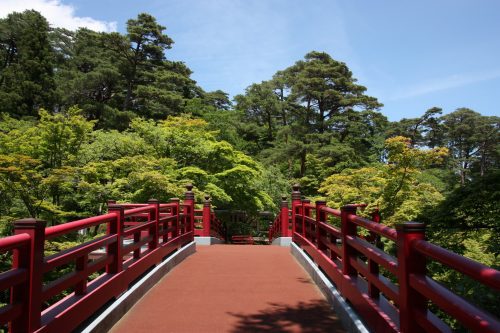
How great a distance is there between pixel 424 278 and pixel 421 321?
268mm

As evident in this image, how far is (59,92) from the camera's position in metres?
29.8

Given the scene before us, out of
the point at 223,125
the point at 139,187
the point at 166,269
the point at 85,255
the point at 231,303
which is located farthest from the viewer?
the point at 223,125

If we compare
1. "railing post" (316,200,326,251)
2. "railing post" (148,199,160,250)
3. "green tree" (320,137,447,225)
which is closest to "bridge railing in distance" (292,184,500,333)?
"railing post" (316,200,326,251)

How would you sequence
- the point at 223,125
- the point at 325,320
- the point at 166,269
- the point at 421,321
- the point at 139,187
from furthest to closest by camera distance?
the point at 223,125 < the point at 139,187 < the point at 166,269 < the point at 325,320 < the point at 421,321

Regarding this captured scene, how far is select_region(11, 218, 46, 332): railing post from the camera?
269 cm

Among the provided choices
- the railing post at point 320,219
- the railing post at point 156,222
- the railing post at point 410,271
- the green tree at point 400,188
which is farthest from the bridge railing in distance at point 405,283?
the green tree at point 400,188

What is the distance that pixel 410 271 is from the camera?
2.75 metres

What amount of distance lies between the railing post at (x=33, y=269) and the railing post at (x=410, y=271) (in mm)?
2528

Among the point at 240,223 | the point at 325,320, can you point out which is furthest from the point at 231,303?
the point at 240,223

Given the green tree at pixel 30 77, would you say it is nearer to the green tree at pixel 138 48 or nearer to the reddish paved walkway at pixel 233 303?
the green tree at pixel 138 48

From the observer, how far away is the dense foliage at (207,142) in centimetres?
1215

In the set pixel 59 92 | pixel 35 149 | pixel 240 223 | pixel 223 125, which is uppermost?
pixel 59 92

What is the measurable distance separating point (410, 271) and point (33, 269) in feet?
8.41

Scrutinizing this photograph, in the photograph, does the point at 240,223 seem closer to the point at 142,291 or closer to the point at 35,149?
the point at 35,149
